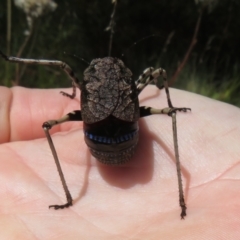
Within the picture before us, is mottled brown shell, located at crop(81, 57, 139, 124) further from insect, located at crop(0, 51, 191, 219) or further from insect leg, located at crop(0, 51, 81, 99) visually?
insect leg, located at crop(0, 51, 81, 99)

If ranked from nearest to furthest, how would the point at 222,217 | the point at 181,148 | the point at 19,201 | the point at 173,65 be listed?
the point at 222,217 < the point at 19,201 < the point at 181,148 < the point at 173,65

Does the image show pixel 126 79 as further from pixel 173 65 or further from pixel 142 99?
A: pixel 173 65

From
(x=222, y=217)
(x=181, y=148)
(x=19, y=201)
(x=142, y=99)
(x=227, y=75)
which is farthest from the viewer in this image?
(x=227, y=75)

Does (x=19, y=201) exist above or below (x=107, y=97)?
below

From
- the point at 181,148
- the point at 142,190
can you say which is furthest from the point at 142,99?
the point at 142,190

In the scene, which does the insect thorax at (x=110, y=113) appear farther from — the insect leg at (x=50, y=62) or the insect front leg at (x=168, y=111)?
the insect leg at (x=50, y=62)

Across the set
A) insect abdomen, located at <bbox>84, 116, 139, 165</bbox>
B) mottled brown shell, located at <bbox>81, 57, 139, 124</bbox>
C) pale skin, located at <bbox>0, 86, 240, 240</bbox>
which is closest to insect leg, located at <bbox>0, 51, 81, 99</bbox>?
mottled brown shell, located at <bbox>81, 57, 139, 124</bbox>

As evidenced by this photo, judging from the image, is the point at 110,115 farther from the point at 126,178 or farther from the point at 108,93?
the point at 126,178
